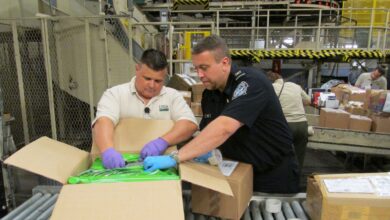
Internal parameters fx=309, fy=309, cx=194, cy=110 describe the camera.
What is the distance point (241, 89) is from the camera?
158cm

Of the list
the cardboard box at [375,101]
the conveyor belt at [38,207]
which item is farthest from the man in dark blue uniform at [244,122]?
the cardboard box at [375,101]

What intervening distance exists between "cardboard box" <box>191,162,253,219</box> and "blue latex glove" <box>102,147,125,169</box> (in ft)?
1.14

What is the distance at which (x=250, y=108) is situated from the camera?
1.54 metres

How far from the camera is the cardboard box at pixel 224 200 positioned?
1345 mm

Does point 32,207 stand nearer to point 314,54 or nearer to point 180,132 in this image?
point 180,132

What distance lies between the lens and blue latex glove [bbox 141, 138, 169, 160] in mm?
1445

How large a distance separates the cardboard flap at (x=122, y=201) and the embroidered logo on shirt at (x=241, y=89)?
606 millimetres

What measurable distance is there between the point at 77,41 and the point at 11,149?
2031 millimetres

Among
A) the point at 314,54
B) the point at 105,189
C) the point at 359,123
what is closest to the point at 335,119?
the point at 359,123

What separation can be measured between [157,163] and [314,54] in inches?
308

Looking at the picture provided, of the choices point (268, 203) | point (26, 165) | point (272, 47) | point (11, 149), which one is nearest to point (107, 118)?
point (26, 165)

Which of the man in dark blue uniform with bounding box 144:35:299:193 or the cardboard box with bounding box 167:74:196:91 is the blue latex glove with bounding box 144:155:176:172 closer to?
the man in dark blue uniform with bounding box 144:35:299:193

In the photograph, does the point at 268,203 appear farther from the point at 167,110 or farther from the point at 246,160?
the point at 167,110

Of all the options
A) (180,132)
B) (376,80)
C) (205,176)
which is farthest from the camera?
(376,80)
